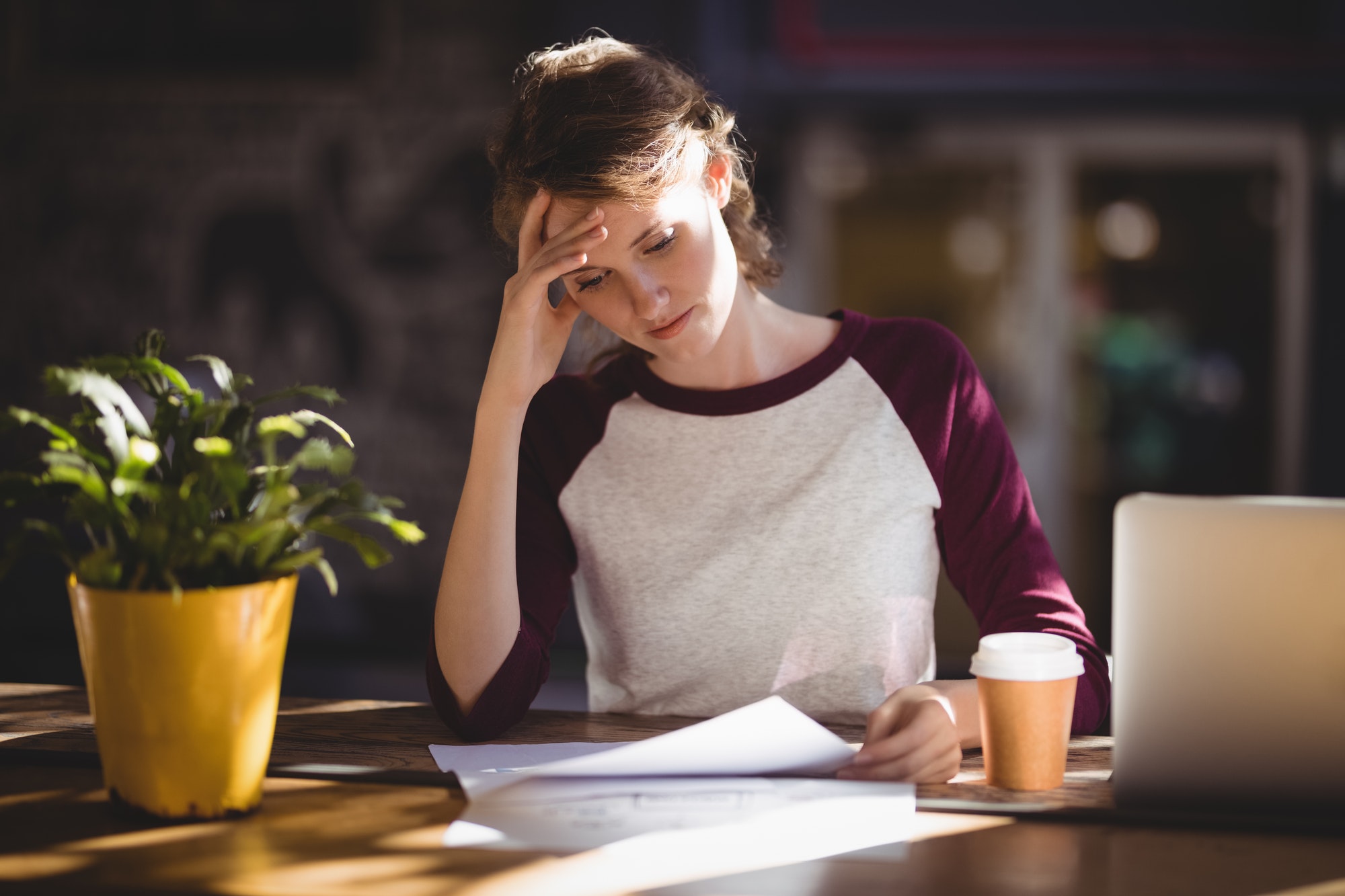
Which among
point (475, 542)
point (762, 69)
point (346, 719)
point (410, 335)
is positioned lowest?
point (346, 719)

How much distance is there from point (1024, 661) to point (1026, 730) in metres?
0.06

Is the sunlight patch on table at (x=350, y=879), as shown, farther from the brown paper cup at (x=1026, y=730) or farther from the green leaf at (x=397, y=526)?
the brown paper cup at (x=1026, y=730)

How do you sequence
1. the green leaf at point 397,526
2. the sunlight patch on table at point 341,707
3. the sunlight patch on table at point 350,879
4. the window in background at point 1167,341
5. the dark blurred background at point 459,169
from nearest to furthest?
the sunlight patch on table at point 350,879 → the green leaf at point 397,526 → the sunlight patch on table at point 341,707 → the dark blurred background at point 459,169 → the window in background at point 1167,341

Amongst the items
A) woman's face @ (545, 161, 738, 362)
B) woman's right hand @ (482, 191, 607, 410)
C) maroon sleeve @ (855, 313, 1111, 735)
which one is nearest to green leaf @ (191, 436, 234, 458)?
woman's right hand @ (482, 191, 607, 410)

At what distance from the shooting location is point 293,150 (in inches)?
165

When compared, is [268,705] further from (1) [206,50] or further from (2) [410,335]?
(1) [206,50]

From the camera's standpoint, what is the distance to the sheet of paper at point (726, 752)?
2.94 feet

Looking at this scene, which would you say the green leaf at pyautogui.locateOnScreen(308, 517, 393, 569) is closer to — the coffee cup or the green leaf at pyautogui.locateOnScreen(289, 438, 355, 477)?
the green leaf at pyautogui.locateOnScreen(289, 438, 355, 477)

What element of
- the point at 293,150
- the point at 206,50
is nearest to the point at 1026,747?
the point at 293,150

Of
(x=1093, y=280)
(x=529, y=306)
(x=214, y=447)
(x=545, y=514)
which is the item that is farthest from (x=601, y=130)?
(x=1093, y=280)

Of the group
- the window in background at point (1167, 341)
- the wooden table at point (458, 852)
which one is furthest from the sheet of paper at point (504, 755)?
the window in background at point (1167, 341)

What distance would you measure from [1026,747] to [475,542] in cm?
57

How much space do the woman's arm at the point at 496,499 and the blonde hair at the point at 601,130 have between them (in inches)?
2.1

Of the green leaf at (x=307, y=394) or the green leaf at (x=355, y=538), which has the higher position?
the green leaf at (x=307, y=394)
